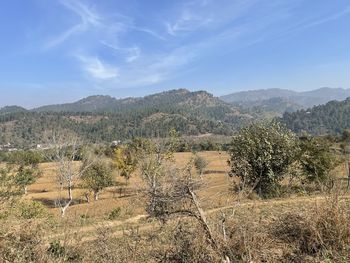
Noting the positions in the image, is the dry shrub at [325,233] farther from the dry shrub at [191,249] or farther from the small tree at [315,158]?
the small tree at [315,158]

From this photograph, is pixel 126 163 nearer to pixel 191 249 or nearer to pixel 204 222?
pixel 191 249

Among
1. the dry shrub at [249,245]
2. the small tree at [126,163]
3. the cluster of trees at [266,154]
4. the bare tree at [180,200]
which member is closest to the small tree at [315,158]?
the cluster of trees at [266,154]

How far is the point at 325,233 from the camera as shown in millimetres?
6992

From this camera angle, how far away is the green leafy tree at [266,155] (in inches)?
905

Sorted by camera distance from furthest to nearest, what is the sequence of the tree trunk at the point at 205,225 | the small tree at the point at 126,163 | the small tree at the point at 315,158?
the small tree at the point at 126,163
the small tree at the point at 315,158
the tree trunk at the point at 205,225

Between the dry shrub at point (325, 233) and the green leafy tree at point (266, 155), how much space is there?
50.3 ft

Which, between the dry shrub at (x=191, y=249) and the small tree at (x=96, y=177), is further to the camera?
the small tree at (x=96, y=177)

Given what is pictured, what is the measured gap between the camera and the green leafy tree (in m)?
23.0

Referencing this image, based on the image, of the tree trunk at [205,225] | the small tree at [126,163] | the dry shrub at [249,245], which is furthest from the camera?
the small tree at [126,163]

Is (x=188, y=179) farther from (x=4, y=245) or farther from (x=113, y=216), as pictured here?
(x=113, y=216)

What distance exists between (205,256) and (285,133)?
1896 centimetres

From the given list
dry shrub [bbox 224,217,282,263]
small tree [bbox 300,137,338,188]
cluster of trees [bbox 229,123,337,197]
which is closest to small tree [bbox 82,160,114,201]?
small tree [bbox 300,137,338,188]

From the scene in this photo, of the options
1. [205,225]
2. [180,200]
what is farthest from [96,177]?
[205,225]

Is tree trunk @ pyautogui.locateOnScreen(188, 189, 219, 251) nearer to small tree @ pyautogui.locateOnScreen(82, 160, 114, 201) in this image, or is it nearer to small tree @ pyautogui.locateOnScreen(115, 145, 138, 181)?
small tree @ pyautogui.locateOnScreen(82, 160, 114, 201)
